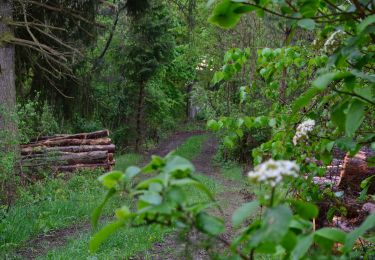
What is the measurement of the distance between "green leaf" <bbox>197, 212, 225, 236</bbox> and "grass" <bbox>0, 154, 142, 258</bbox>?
6049mm

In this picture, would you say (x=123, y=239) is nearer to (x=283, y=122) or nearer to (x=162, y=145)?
(x=283, y=122)

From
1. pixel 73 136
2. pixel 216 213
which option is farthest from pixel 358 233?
pixel 73 136

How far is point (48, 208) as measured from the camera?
8.55 metres

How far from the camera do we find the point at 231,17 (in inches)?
49.4

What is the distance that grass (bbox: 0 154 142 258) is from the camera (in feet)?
23.1

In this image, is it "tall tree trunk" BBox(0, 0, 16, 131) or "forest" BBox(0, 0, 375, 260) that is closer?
"forest" BBox(0, 0, 375, 260)

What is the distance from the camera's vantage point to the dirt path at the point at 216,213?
6.45ft

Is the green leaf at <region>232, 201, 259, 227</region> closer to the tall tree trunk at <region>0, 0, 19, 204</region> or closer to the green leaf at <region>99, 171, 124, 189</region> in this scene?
the green leaf at <region>99, 171, 124, 189</region>

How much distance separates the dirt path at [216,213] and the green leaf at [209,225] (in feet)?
0.37

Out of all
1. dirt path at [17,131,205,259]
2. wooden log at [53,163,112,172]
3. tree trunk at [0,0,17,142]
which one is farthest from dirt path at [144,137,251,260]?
tree trunk at [0,0,17,142]

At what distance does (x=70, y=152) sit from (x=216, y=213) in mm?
6827

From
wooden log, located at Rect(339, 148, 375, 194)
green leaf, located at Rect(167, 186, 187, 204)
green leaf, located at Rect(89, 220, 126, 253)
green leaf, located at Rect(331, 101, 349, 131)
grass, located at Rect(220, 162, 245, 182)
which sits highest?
green leaf, located at Rect(331, 101, 349, 131)

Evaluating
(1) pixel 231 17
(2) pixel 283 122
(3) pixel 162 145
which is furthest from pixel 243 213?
(3) pixel 162 145

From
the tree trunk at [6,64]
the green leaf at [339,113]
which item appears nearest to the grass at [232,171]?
the tree trunk at [6,64]
